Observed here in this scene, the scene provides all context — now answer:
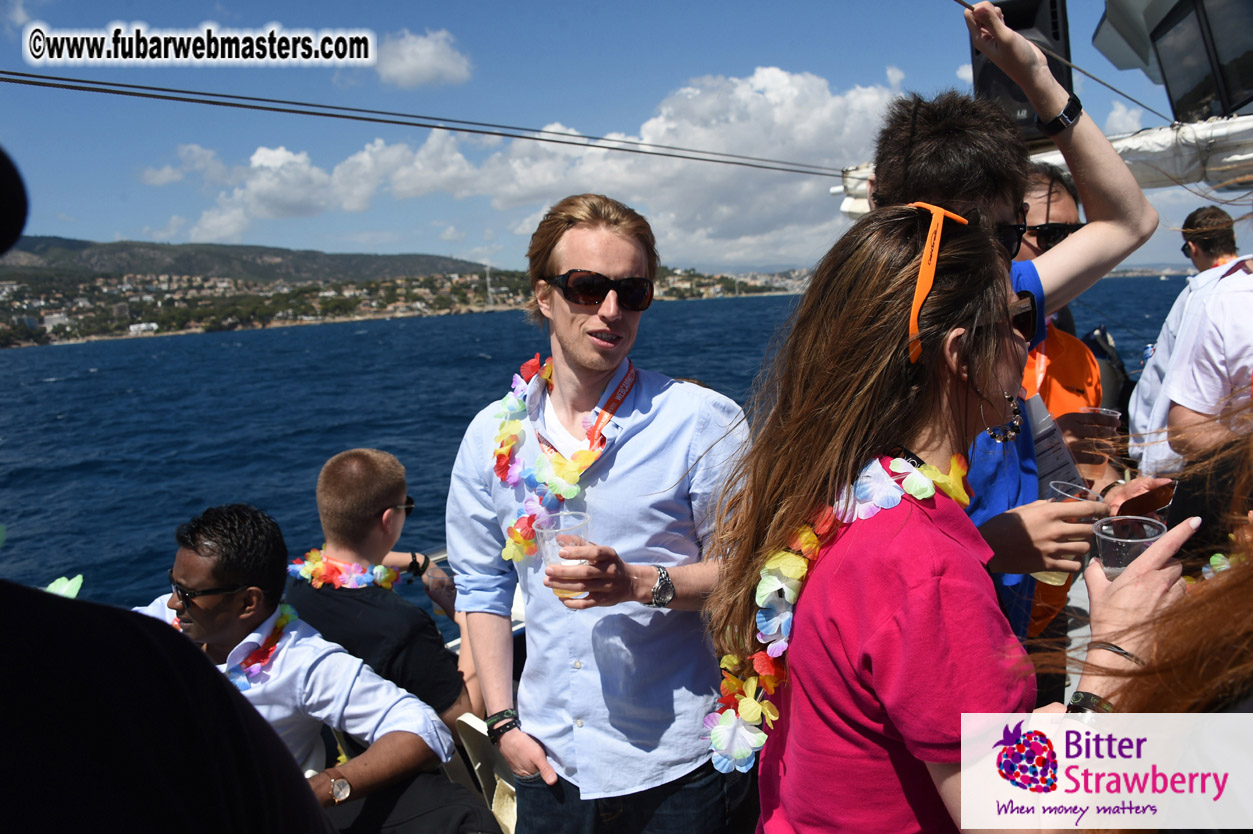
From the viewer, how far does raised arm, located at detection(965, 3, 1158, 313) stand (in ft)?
5.86

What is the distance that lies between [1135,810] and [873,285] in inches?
31.0

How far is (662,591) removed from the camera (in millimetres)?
1823

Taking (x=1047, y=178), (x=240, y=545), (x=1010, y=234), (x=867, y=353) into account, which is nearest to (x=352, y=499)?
(x=240, y=545)

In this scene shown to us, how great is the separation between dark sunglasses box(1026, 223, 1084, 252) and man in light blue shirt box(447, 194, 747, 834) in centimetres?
144

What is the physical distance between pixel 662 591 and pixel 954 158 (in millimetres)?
1274

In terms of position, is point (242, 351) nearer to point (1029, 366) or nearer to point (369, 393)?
point (369, 393)

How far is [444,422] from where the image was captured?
920 inches

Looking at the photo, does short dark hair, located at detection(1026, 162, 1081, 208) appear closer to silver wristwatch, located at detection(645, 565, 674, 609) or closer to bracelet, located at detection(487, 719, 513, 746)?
silver wristwatch, located at detection(645, 565, 674, 609)

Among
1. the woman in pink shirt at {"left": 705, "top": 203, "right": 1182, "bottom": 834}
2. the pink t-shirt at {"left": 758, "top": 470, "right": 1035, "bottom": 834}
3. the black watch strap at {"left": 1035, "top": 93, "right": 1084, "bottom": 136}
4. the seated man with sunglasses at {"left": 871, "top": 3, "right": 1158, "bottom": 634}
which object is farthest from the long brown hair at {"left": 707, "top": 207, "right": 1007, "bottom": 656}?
the black watch strap at {"left": 1035, "top": 93, "right": 1084, "bottom": 136}

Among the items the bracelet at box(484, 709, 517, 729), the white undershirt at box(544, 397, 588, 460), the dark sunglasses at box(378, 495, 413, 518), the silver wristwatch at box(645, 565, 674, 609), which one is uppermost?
the white undershirt at box(544, 397, 588, 460)

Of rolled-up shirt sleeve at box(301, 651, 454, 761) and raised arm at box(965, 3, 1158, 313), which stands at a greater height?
raised arm at box(965, 3, 1158, 313)

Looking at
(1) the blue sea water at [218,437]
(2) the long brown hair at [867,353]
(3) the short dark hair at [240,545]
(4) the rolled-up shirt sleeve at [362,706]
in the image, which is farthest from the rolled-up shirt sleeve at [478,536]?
(2) the long brown hair at [867,353]

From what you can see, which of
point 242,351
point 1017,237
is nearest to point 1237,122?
point 1017,237

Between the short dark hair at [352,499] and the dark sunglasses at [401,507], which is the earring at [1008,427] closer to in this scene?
the short dark hair at [352,499]
